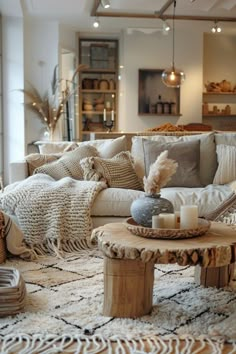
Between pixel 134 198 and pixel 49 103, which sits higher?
Result: pixel 49 103

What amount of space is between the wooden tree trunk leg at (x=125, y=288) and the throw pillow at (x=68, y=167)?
1927mm

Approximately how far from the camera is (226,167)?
4.15 metres

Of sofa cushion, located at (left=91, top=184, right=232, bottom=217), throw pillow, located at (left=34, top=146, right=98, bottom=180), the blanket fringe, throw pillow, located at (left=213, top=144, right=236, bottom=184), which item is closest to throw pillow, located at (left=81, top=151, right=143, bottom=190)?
throw pillow, located at (left=34, top=146, right=98, bottom=180)

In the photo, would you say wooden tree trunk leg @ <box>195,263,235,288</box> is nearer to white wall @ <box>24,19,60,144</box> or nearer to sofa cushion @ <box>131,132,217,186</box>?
sofa cushion @ <box>131,132,217,186</box>

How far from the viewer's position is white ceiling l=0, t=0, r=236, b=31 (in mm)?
6812

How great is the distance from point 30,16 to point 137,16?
5.56 ft

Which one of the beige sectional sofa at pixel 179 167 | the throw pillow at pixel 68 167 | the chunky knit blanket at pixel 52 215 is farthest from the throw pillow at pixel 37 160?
the chunky knit blanket at pixel 52 215

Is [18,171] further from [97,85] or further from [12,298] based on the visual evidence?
[97,85]

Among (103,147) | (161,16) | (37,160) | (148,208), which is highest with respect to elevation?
(161,16)

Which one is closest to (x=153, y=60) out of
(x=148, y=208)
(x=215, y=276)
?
(x=215, y=276)

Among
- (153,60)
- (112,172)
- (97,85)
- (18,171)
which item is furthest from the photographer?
(97,85)

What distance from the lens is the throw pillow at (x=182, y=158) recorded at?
4109 mm

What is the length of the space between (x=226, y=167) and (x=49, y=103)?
14.7 feet

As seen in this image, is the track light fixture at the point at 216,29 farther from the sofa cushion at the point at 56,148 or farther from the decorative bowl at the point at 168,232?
the decorative bowl at the point at 168,232
